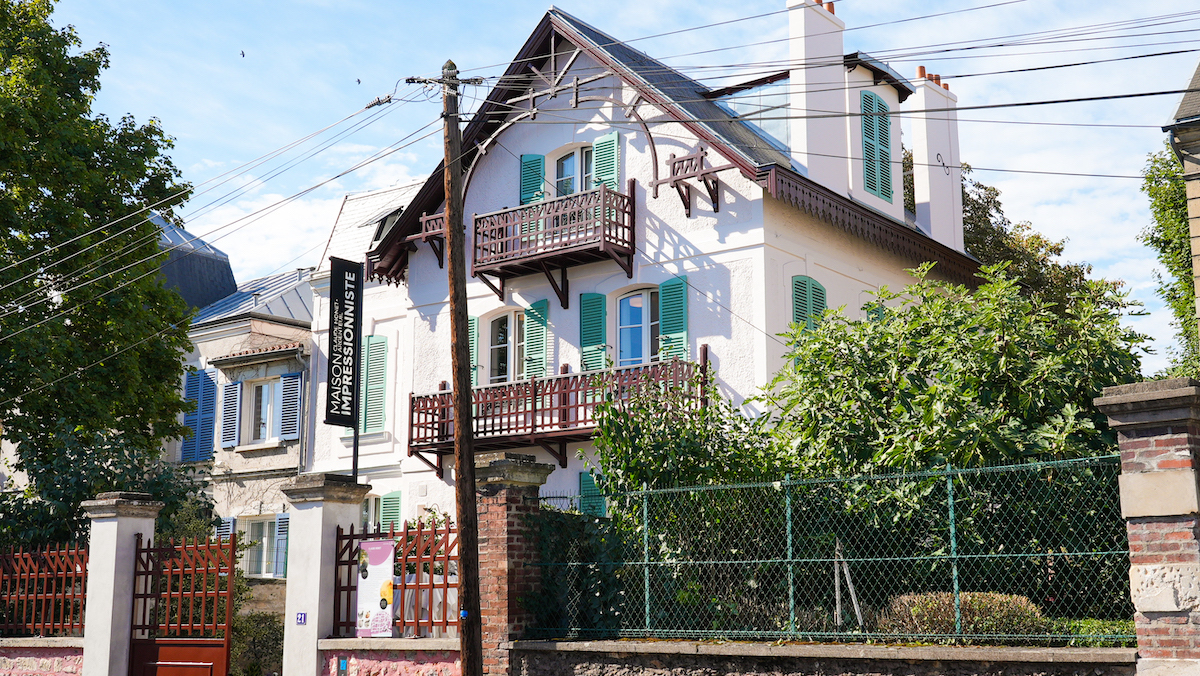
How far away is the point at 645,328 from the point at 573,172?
12.3ft

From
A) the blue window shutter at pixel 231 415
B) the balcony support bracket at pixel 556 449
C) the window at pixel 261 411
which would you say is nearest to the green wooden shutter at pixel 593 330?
the balcony support bracket at pixel 556 449

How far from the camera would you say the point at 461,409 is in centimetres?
1305

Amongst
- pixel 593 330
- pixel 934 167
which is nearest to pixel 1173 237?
pixel 934 167

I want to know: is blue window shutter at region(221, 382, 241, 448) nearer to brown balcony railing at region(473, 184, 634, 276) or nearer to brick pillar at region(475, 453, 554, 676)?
brown balcony railing at region(473, 184, 634, 276)

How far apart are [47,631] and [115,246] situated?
9.68 metres

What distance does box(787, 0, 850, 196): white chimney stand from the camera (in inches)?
846

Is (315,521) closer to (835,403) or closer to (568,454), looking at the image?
(835,403)

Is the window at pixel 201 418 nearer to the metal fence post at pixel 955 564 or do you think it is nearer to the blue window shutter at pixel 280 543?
the blue window shutter at pixel 280 543

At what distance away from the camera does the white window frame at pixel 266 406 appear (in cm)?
2714

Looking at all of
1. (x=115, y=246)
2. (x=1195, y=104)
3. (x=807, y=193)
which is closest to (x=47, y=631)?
(x=115, y=246)

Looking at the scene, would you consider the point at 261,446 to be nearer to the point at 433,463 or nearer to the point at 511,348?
the point at 433,463

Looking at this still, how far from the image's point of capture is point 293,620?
13.6 m

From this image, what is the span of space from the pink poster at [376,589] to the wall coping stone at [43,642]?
487 centimetres

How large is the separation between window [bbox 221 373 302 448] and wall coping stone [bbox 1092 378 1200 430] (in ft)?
69.7
